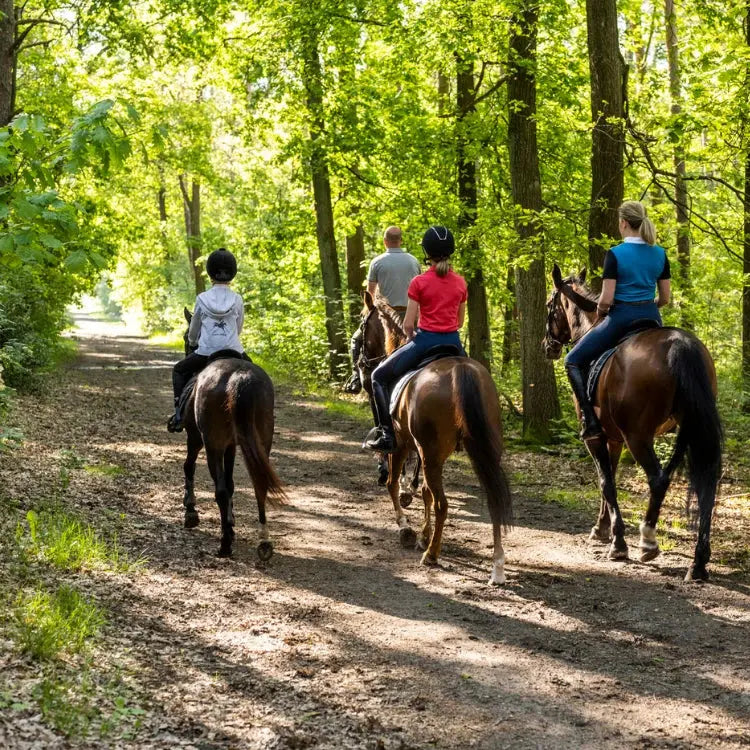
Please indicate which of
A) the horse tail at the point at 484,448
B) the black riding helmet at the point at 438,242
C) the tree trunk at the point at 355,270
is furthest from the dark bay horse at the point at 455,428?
the tree trunk at the point at 355,270

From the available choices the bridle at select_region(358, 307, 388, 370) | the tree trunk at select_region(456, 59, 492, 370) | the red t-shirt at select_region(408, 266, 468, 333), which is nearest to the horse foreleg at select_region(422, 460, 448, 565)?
the red t-shirt at select_region(408, 266, 468, 333)

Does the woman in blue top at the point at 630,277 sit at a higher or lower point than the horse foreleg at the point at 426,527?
higher

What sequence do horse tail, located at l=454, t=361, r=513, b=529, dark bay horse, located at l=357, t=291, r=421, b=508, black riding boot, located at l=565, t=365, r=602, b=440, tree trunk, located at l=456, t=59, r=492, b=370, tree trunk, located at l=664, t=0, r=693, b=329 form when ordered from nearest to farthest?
horse tail, located at l=454, t=361, r=513, b=529
black riding boot, located at l=565, t=365, r=602, b=440
dark bay horse, located at l=357, t=291, r=421, b=508
tree trunk, located at l=664, t=0, r=693, b=329
tree trunk, located at l=456, t=59, r=492, b=370

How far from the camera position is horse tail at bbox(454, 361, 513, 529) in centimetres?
750

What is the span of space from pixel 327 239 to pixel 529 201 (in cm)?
942

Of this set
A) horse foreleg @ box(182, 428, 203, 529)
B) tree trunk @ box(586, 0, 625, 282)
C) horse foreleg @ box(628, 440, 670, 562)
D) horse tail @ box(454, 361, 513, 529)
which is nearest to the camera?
horse tail @ box(454, 361, 513, 529)

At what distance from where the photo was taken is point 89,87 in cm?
2642

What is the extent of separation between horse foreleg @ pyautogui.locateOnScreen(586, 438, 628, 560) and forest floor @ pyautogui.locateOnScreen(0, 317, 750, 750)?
0.49ft

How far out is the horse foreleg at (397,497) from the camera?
902 centimetres

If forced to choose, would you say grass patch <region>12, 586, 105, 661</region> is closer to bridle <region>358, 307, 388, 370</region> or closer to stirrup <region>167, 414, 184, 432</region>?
stirrup <region>167, 414, 184, 432</region>

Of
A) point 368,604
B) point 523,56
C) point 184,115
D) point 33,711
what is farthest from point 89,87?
point 33,711

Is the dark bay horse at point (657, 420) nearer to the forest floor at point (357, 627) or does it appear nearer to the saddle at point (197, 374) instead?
the forest floor at point (357, 627)

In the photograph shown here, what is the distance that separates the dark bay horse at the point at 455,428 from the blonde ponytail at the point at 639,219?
198 cm

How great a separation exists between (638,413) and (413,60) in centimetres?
1124
